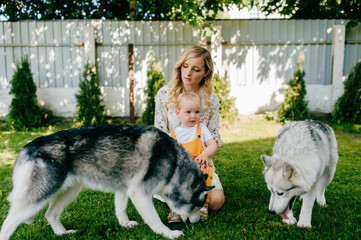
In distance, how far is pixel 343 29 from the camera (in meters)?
8.73

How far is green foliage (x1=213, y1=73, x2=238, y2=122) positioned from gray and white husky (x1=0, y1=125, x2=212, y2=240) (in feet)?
17.2

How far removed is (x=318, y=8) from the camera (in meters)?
9.77

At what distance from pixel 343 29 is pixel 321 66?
1.21 m

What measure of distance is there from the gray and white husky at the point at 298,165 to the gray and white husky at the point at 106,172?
688 millimetres

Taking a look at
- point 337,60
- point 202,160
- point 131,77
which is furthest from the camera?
Result: point 131,77

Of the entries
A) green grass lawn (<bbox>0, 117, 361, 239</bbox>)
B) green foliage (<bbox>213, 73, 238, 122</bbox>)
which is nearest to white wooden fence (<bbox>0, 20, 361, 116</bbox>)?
green foliage (<bbox>213, 73, 238, 122</bbox>)

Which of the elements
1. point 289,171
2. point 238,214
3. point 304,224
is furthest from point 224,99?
point 289,171

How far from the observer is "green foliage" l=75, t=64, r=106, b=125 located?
8.26m

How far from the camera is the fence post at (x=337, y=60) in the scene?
8.80 m

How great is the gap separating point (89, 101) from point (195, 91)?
5.37 metres

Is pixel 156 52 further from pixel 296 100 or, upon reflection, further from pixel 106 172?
pixel 106 172

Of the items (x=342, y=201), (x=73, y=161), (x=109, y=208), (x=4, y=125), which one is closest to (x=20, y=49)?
(x=4, y=125)

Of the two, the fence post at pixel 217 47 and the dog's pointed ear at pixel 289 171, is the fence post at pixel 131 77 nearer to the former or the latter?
the fence post at pixel 217 47

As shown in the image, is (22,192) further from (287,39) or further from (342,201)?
(287,39)
